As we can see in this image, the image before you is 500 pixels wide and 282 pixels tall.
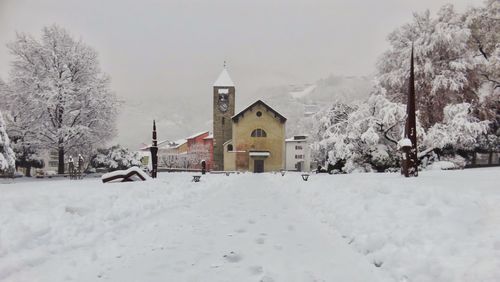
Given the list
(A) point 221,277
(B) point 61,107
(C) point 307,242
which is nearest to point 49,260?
(A) point 221,277

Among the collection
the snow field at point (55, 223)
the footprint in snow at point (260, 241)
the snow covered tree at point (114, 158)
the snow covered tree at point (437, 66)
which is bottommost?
the footprint in snow at point (260, 241)

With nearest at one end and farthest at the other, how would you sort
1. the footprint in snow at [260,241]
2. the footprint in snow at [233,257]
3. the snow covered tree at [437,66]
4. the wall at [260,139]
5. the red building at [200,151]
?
the footprint in snow at [233,257] < the footprint in snow at [260,241] < the snow covered tree at [437,66] < the wall at [260,139] < the red building at [200,151]

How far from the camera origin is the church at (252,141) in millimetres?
57844

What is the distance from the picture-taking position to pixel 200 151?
67.7m

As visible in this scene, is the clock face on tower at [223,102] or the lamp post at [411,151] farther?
the clock face on tower at [223,102]

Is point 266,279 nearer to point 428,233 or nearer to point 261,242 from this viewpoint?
point 261,242

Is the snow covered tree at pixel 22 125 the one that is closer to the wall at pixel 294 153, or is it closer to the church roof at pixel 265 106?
the church roof at pixel 265 106

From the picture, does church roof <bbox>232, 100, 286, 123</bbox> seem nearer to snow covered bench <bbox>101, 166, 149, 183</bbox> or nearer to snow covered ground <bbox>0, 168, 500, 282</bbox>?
snow covered bench <bbox>101, 166, 149, 183</bbox>

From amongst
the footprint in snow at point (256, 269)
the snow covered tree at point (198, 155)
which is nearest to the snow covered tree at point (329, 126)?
the footprint in snow at point (256, 269)

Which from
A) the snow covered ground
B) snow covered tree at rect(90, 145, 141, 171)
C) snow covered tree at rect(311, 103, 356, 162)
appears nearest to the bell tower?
snow covered tree at rect(90, 145, 141, 171)

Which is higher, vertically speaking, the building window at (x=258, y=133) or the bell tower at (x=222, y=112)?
the bell tower at (x=222, y=112)

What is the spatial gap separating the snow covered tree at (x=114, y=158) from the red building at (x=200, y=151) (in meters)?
26.5

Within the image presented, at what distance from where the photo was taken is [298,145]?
220ft

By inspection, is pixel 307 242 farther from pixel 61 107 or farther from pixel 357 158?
pixel 61 107
